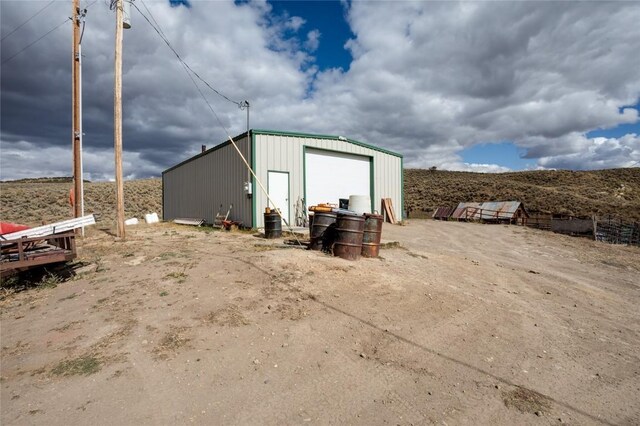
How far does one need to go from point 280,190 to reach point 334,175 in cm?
340

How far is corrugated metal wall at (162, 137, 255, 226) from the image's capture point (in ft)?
49.4

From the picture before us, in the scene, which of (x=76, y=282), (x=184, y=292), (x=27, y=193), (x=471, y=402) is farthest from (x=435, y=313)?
(x=27, y=193)

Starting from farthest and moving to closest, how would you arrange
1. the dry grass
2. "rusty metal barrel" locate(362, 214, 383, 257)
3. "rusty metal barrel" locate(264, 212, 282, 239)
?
the dry grass, "rusty metal barrel" locate(264, 212, 282, 239), "rusty metal barrel" locate(362, 214, 383, 257)

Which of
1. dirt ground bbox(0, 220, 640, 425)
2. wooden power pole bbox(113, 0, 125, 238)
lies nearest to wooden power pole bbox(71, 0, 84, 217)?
wooden power pole bbox(113, 0, 125, 238)

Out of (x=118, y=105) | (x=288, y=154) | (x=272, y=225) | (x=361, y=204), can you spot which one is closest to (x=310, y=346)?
(x=361, y=204)

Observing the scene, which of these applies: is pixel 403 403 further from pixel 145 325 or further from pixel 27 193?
pixel 27 193

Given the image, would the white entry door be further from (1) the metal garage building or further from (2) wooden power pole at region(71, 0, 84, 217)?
(2) wooden power pole at region(71, 0, 84, 217)

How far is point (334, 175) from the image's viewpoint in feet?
56.7

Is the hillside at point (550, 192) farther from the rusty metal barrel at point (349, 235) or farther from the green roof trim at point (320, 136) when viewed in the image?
the rusty metal barrel at point (349, 235)

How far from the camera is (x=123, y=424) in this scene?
9.82 feet

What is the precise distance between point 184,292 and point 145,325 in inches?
48.8

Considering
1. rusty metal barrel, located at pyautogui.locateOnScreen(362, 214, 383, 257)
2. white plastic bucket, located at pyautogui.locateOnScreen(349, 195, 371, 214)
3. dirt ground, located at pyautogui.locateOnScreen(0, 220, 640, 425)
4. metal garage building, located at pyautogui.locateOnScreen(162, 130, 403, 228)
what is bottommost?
dirt ground, located at pyautogui.locateOnScreen(0, 220, 640, 425)

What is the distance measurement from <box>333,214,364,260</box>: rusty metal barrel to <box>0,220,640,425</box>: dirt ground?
1.51 feet

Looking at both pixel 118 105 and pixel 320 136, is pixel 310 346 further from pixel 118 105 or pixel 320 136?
pixel 320 136
